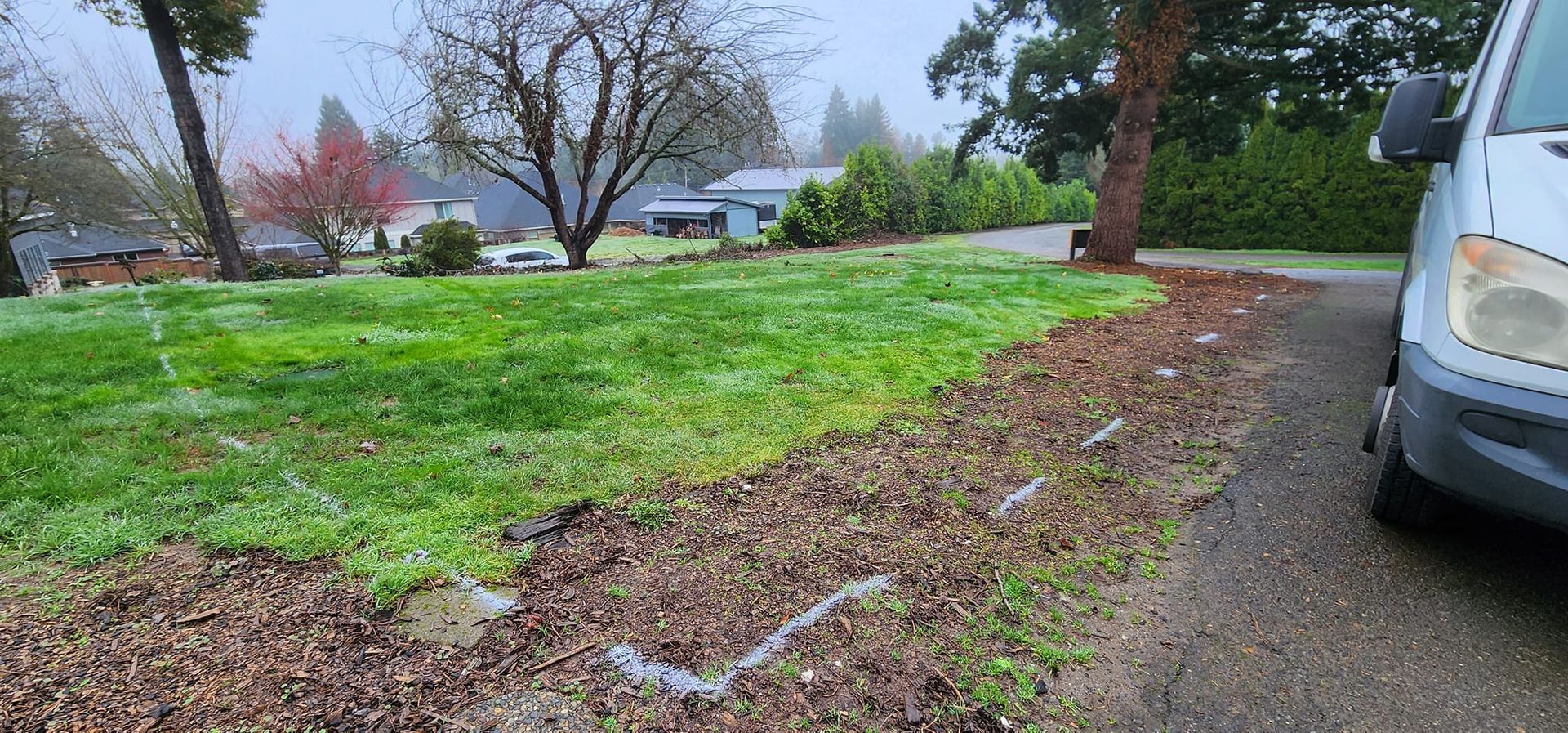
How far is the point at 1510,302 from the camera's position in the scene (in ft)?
5.45

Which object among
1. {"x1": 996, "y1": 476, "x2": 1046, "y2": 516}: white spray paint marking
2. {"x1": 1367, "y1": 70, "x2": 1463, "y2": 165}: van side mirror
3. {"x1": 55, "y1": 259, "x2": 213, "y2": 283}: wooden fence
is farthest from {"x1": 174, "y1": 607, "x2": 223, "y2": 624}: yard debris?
{"x1": 55, "y1": 259, "x2": 213, "y2": 283}: wooden fence

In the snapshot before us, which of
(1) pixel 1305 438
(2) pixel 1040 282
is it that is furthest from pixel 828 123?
(1) pixel 1305 438

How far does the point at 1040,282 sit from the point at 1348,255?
1270 cm

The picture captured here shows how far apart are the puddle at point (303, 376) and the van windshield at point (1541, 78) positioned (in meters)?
5.63

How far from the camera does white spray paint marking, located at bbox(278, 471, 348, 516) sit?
7.78ft

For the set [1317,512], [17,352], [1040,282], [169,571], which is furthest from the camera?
[1040,282]

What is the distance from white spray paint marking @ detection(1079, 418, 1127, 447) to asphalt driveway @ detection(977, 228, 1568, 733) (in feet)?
2.11

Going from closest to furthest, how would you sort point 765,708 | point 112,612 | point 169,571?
point 765,708
point 112,612
point 169,571

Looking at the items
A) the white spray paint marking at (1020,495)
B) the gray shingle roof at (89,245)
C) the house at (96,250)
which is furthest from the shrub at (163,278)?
the white spray paint marking at (1020,495)

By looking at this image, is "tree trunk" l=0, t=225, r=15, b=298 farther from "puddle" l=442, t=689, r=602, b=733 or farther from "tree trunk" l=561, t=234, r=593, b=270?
"puddle" l=442, t=689, r=602, b=733

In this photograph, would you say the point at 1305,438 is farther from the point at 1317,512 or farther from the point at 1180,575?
the point at 1180,575

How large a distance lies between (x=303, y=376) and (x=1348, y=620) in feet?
17.1

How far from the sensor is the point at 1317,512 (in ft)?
8.46

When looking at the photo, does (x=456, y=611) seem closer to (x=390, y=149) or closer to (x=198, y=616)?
(x=198, y=616)
